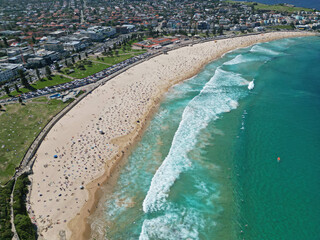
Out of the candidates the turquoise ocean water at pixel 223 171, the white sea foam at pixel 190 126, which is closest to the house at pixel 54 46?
the turquoise ocean water at pixel 223 171

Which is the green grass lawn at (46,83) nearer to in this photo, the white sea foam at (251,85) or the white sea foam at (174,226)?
the white sea foam at (174,226)

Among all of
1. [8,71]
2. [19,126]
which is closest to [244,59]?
[19,126]

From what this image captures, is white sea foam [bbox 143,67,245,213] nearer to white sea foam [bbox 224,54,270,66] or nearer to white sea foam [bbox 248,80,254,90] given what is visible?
white sea foam [bbox 248,80,254,90]

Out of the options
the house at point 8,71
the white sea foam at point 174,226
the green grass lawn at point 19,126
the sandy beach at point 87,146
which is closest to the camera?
the white sea foam at point 174,226

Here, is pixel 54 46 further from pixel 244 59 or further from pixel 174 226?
pixel 174 226

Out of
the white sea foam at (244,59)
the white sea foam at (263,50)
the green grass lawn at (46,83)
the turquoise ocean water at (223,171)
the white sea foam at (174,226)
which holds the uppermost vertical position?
the white sea foam at (263,50)

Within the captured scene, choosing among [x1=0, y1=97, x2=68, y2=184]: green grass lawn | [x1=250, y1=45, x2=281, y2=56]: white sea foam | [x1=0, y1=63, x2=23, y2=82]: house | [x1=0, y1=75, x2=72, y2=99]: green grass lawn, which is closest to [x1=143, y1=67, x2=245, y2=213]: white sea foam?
[x1=0, y1=97, x2=68, y2=184]: green grass lawn

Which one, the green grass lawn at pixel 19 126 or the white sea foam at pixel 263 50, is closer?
the green grass lawn at pixel 19 126
